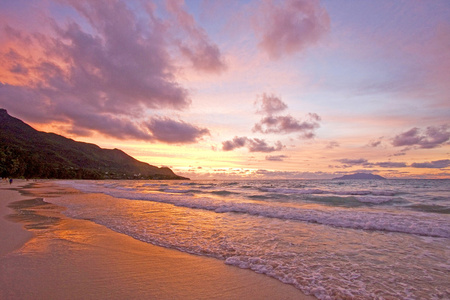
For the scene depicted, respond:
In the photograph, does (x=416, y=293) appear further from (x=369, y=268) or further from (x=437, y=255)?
(x=437, y=255)

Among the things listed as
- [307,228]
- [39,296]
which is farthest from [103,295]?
[307,228]

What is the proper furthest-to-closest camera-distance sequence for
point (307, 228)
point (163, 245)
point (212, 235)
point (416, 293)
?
point (307, 228)
point (212, 235)
point (163, 245)
point (416, 293)

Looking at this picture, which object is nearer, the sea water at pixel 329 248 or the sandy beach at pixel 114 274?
the sandy beach at pixel 114 274

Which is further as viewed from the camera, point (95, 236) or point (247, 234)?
point (247, 234)

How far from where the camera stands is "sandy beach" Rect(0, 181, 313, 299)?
14.7 ft

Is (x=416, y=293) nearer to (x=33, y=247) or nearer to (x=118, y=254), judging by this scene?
(x=118, y=254)

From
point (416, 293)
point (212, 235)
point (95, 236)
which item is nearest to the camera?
point (416, 293)

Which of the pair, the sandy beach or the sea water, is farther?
the sea water

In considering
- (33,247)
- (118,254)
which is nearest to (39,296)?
(118,254)

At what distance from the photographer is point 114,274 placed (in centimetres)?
539

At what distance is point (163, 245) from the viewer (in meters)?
8.09

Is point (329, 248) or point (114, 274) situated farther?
point (329, 248)

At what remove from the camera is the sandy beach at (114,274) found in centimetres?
449

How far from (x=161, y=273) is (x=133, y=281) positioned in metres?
0.74
